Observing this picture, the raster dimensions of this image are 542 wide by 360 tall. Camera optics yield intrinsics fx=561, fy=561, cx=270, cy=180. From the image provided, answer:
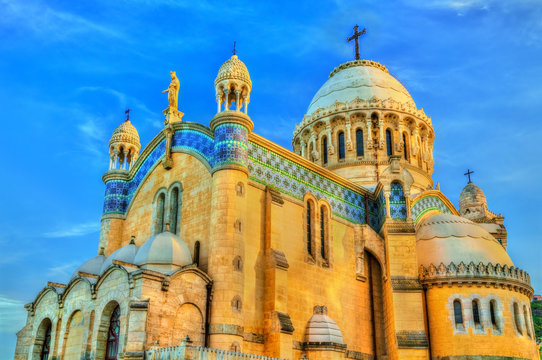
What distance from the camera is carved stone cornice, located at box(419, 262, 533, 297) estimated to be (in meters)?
25.4

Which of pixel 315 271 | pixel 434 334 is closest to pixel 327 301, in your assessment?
pixel 315 271

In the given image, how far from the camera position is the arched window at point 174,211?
24.4 metres

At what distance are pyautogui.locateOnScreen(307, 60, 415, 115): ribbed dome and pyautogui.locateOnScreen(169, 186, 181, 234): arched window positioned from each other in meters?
14.5

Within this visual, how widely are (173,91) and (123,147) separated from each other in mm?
4633

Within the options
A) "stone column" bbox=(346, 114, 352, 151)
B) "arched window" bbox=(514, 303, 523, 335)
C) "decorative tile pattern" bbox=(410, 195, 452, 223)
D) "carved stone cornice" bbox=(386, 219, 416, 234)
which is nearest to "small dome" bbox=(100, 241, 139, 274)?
"carved stone cornice" bbox=(386, 219, 416, 234)

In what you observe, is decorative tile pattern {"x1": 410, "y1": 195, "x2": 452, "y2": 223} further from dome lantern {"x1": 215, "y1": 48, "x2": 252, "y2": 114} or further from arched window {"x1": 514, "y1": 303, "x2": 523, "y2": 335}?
dome lantern {"x1": 215, "y1": 48, "x2": 252, "y2": 114}

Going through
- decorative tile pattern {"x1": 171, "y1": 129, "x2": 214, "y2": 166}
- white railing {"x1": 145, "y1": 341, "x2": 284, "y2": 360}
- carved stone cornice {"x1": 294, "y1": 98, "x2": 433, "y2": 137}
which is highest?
carved stone cornice {"x1": 294, "y1": 98, "x2": 433, "y2": 137}

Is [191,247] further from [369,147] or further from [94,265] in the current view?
[369,147]

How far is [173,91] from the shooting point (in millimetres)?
27859

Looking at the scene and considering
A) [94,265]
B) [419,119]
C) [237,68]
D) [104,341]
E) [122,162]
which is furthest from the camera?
[419,119]

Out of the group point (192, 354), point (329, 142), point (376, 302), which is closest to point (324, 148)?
point (329, 142)

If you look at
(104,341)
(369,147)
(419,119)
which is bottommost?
(104,341)

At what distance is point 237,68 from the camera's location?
23766 mm

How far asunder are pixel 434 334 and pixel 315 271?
6.14 m
